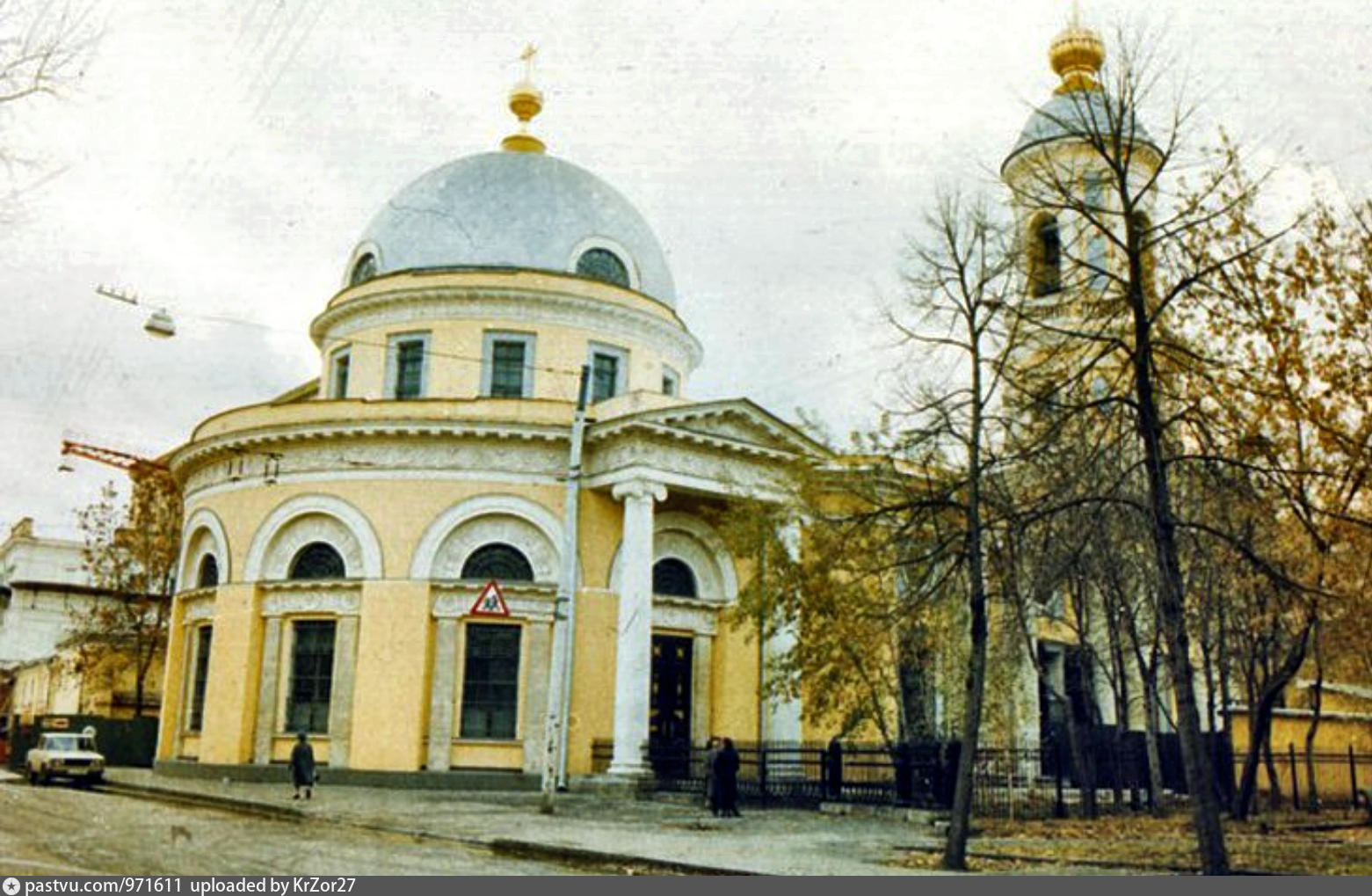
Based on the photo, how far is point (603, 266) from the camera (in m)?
33.6

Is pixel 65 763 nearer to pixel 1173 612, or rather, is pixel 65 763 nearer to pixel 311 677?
pixel 311 677

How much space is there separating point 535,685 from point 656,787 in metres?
3.61

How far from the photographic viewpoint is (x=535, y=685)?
27672 mm

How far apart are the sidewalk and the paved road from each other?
2.66 ft

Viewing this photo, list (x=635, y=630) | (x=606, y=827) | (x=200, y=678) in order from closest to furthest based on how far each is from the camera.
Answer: (x=606, y=827) → (x=635, y=630) → (x=200, y=678)

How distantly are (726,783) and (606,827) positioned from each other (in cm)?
375

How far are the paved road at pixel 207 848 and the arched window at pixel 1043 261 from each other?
9126mm

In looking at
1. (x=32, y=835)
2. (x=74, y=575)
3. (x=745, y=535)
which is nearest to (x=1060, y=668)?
(x=745, y=535)

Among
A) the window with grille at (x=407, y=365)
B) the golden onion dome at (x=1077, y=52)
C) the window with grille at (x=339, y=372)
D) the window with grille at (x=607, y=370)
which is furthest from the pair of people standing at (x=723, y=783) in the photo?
the golden onion dome at (x=1077, y=52)

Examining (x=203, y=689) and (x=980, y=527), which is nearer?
(x=980, y=527)

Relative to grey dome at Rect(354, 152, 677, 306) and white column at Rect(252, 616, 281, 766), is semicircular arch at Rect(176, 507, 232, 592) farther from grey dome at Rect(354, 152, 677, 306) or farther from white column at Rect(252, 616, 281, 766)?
grey dome at Rect(354, 152, 677, 306)

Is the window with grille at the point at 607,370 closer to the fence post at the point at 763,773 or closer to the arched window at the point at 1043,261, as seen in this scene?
the fence post at the point at 763,773

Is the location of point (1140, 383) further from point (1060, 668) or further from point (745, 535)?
point (1060, 668)

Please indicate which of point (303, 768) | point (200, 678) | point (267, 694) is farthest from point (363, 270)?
point (303, 768)
